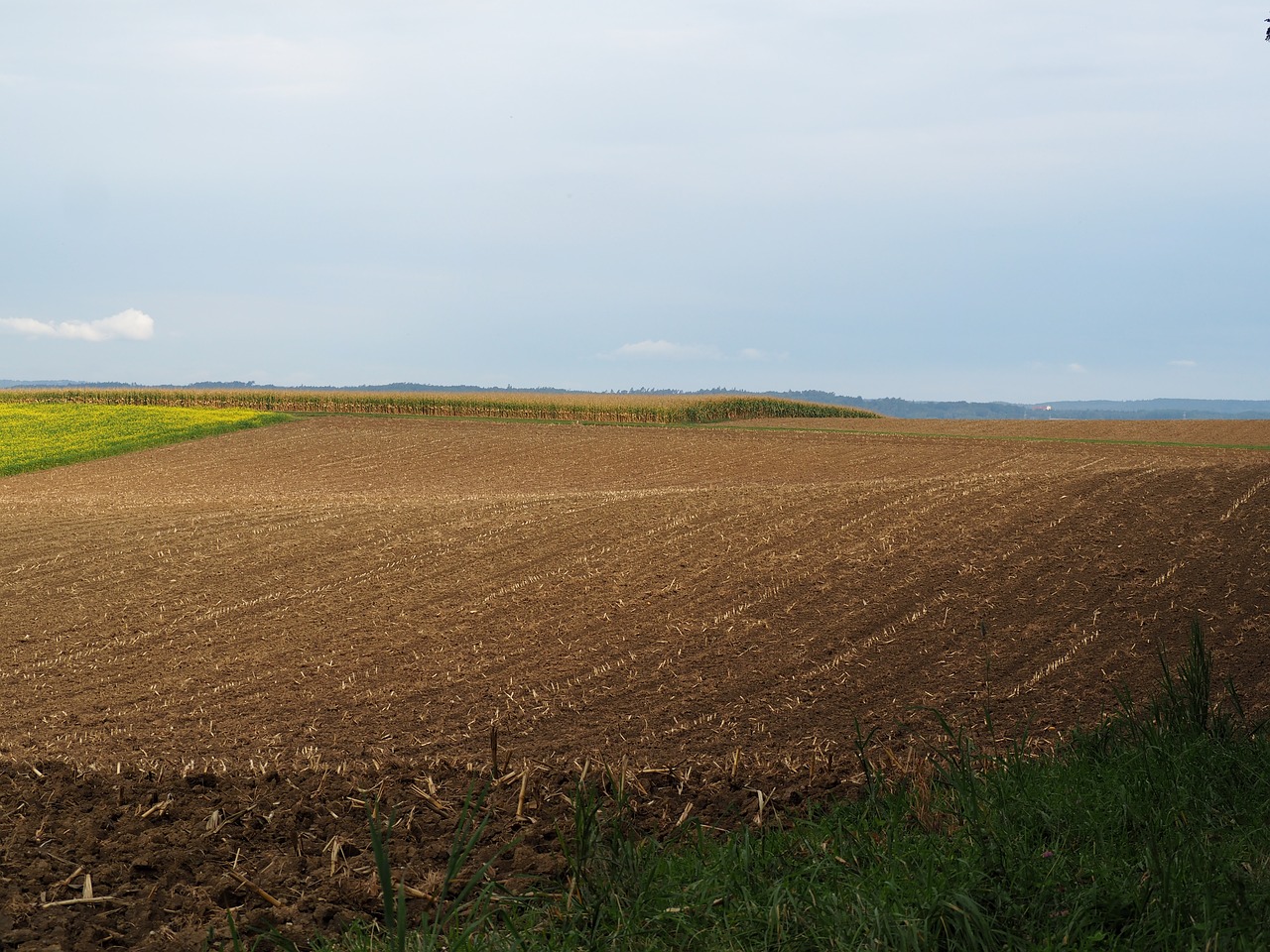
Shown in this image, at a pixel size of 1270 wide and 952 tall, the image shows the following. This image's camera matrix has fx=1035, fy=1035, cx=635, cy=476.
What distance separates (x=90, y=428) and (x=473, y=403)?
21745 mm

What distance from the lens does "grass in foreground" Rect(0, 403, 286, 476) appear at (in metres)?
35.1

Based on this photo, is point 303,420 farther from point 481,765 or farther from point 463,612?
point 481,765

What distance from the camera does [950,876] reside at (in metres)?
3.42

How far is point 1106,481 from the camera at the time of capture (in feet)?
47.9

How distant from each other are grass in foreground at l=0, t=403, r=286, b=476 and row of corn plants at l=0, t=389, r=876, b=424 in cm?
796

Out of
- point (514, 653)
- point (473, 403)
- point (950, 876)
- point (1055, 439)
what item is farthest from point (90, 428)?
point (950, 876)

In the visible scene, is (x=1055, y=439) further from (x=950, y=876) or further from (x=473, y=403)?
(x=950, y=876)

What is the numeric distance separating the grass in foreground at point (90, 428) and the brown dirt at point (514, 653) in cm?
2000

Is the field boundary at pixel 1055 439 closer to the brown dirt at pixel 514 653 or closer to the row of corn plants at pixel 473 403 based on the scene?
the row of corn plants at pixel 473 403

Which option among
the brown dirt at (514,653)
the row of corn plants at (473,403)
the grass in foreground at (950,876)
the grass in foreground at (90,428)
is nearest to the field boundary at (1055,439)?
the row of corn plants at (473,403)

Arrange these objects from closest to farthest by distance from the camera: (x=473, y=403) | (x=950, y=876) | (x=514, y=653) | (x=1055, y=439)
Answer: (x=950, y=876)
(x=514, y=653)
(x=1055, y=439)
(x=473, y=403)

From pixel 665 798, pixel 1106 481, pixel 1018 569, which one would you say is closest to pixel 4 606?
pixel 665 798

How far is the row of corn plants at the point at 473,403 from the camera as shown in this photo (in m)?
57.2

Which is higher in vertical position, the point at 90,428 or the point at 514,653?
the point at 90,428
